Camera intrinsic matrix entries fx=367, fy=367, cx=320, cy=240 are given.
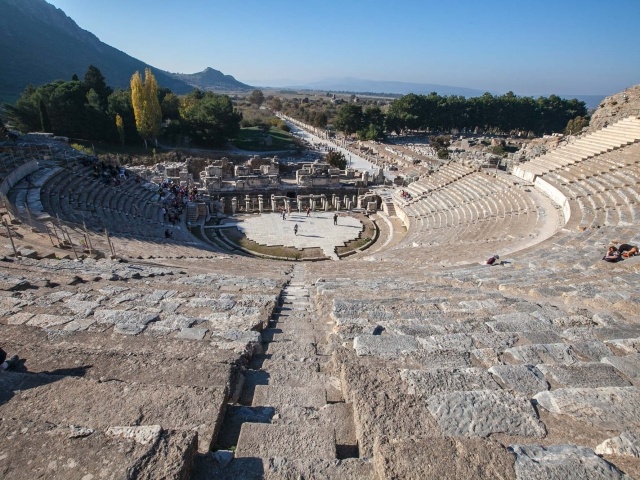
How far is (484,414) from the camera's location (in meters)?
3.28

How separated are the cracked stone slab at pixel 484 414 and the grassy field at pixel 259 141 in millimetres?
55402

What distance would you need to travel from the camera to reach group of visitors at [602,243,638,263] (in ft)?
33.0

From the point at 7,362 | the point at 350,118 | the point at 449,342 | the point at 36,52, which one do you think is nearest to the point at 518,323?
the point at 449,342

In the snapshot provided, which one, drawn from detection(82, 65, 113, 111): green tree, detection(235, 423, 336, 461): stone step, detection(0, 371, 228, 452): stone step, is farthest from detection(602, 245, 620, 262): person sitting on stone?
detection(82, 65, 113, 111): green tree

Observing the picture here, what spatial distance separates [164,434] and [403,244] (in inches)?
763

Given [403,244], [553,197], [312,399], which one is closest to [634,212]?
[553,197]

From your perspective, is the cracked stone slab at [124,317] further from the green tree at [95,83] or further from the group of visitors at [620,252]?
the green tree at [95,83]

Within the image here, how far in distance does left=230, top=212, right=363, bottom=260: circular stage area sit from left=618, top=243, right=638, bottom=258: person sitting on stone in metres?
13.6

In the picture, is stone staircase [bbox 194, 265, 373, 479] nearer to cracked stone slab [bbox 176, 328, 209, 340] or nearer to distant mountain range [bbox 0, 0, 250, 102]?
cracked stone slab [bbox 176, 328, 209, 340]

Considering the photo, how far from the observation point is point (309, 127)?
3415 inches

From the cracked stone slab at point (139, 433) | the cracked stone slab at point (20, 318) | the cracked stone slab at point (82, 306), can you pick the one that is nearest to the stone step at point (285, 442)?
the cracked stone slab at point (139, 433)

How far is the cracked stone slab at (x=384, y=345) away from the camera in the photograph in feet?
15.4

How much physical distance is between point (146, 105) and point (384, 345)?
165 ft

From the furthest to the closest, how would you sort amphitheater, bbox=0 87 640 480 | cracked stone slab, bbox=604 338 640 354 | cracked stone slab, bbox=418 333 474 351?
cracked stone slab, bbox=418 333 474 351, cracked stone slab, bbox=604 338 640 354, amphitheater, bbox=0 87 640 480
